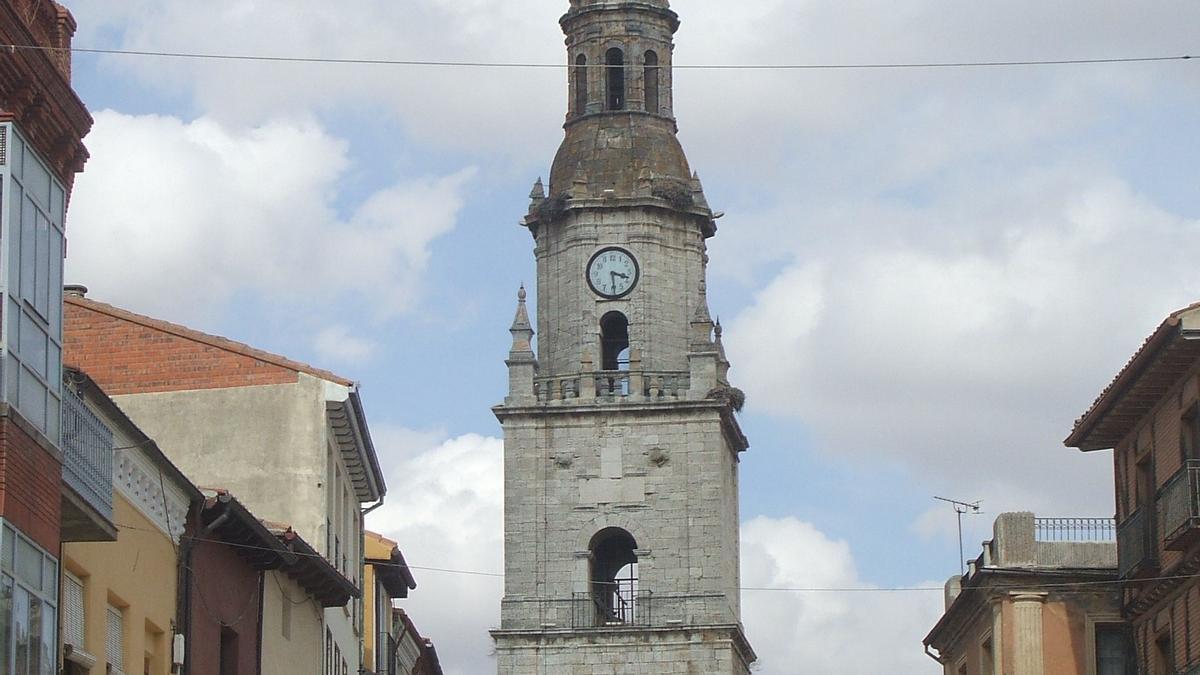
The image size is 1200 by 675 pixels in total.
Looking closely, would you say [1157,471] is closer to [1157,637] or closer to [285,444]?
[1157,637]

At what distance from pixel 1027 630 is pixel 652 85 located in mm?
43611

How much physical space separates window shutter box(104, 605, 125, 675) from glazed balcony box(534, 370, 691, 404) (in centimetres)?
5396

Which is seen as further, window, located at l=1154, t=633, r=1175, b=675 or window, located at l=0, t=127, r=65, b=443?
window, located at l=1154, t=633, r=1175, b=675

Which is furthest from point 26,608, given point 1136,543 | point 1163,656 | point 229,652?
point 1163,656

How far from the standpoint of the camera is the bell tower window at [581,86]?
89.3 metres

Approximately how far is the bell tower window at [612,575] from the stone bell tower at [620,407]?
0.07 meters

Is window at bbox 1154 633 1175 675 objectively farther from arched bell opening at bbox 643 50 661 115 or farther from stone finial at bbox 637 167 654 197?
arched bell opening at bbox 643 50 661 115

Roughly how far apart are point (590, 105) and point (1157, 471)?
1889 inches

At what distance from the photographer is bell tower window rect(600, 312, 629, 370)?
88.1m

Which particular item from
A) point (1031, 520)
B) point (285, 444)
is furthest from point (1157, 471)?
point (285, 444)

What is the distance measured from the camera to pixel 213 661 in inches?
1459

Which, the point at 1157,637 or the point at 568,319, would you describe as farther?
the point at 568,319

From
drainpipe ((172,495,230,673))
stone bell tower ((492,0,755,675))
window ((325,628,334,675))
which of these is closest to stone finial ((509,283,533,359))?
stone bell tower ((492,0,755,675))

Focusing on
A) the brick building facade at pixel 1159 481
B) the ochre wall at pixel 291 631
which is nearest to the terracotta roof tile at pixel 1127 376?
the brick building facade at pixel 1159 481
